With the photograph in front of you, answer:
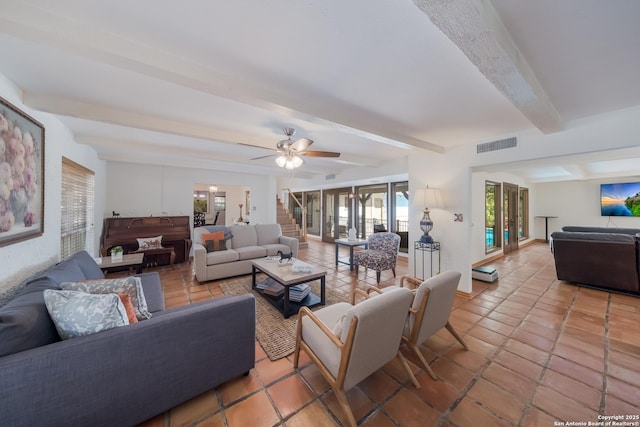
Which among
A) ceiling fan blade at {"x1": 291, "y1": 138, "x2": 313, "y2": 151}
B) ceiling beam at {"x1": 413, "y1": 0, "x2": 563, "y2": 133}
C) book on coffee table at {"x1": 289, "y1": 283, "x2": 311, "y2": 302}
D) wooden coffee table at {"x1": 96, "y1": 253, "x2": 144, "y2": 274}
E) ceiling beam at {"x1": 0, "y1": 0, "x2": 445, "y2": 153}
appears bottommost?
book on coffee table at {"x1": 289, "y1": 283, "x2": 311, "y2": 302}

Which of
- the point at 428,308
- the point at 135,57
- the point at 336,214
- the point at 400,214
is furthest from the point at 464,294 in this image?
→ the point at 336,214

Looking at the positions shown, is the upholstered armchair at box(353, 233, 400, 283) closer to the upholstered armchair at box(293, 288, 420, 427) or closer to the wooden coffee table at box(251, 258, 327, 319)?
the wooden coffee table at box(251, 258, 327, 319)

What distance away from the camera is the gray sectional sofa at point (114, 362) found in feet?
3.52

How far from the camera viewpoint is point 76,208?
338 cm

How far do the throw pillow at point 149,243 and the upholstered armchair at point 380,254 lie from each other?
3.93 metres

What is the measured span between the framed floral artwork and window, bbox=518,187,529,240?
32.4 feet

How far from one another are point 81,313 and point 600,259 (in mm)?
6097

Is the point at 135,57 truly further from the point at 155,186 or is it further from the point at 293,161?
the point at 155,186

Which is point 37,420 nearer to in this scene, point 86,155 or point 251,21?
point 251,21

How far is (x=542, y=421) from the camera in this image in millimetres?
1453

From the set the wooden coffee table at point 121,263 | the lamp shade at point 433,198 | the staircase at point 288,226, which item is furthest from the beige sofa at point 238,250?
the lamp shade at point 433,198

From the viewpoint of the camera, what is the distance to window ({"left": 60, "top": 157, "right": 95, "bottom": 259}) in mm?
2958

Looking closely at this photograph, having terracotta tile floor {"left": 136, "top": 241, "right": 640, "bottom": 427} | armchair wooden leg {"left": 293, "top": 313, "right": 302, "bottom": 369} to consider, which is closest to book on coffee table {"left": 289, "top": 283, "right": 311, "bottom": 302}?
terracotta tile floor {"left": 136, "top": 241, "right": 640, "bottom": 427}

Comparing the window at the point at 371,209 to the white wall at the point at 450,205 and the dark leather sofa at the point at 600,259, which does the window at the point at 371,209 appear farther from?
the dark leather sofa at the point at 600,259
